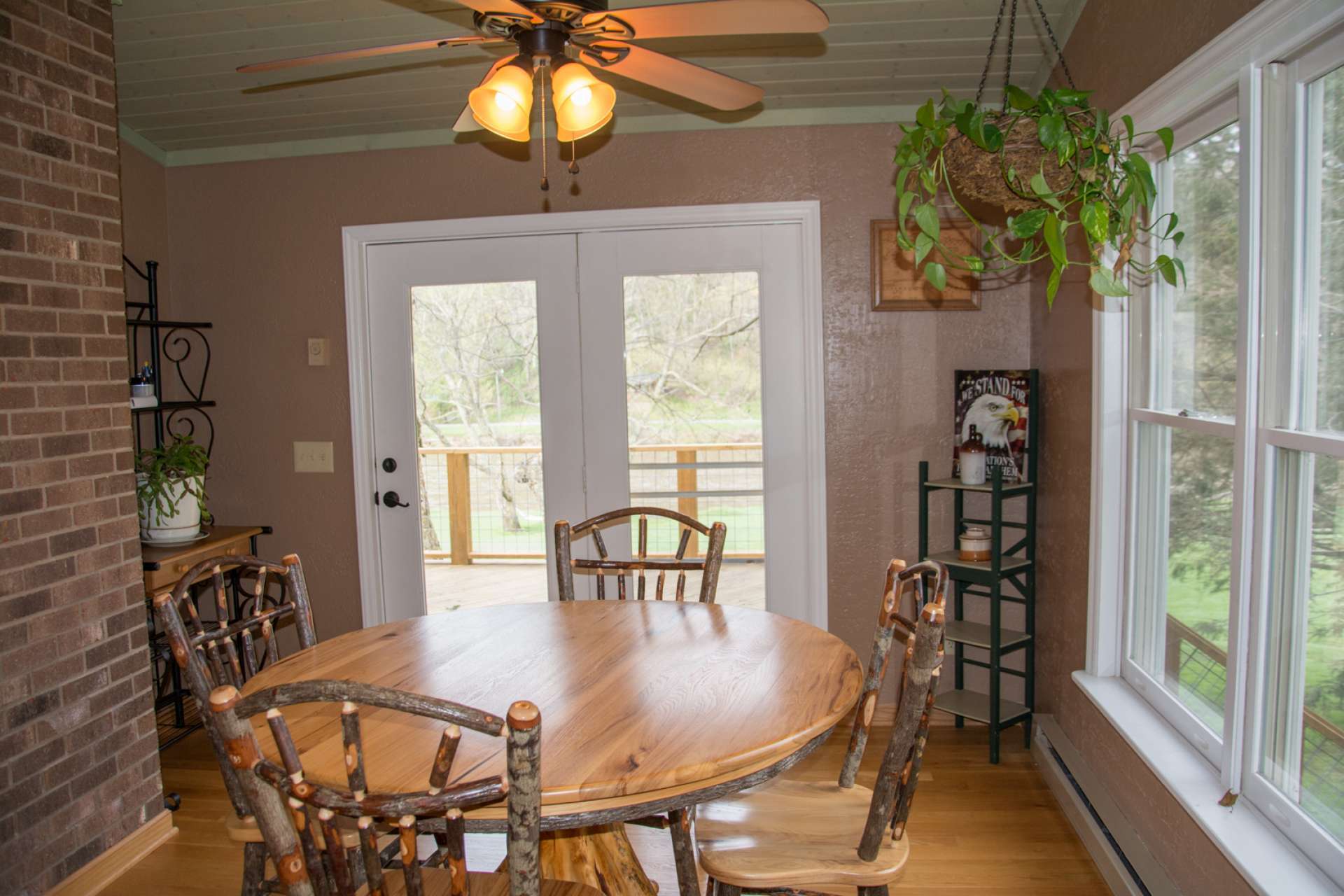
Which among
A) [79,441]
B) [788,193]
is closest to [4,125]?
[79,441]

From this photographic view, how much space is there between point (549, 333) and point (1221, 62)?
2281mm

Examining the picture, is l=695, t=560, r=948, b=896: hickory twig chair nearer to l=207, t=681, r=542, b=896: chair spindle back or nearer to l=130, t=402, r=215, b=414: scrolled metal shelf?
l=207, t=681, r=542, b=896: chair spindle back

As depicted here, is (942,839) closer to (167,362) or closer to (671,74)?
(671,74)

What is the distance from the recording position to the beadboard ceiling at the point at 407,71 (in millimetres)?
2732

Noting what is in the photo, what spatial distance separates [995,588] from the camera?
3045 millimetres

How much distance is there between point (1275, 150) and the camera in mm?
1759

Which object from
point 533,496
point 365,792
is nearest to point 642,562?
point 533,496

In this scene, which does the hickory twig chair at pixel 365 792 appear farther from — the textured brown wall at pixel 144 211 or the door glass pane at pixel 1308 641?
A: the textured brown wall at pixel 144 211

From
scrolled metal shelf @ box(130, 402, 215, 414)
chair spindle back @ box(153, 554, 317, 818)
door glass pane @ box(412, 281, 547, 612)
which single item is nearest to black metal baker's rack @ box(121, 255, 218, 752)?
scrolled metal shelf @ box(130, 402, 215, 414)

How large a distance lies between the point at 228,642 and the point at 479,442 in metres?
1.64

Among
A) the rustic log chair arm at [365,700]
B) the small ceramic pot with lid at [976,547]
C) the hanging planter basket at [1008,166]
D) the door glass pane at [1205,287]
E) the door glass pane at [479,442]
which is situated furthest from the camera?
the door glass pane at [479,442]

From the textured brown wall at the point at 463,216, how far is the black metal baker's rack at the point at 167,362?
0.07 metres

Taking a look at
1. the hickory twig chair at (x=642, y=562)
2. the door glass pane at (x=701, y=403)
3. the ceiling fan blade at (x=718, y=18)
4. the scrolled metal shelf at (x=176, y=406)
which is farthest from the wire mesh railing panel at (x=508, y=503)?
the ceiling fan blade at (x=718, y=18)

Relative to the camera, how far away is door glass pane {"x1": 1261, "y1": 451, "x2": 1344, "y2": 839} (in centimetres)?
160
